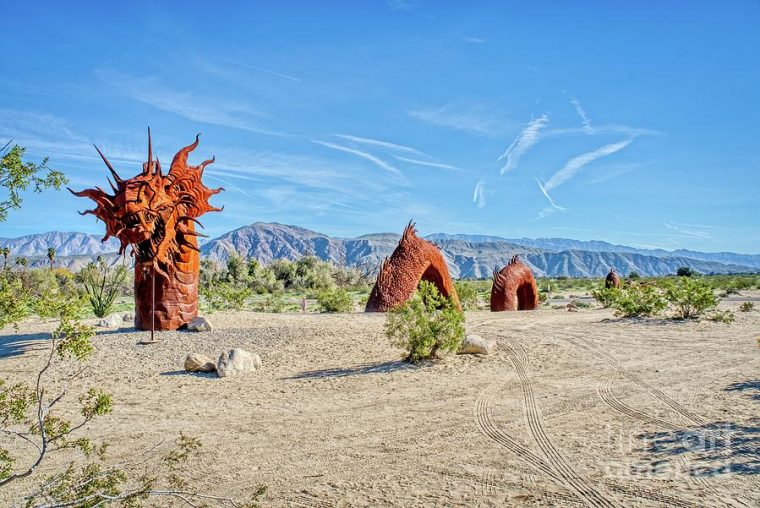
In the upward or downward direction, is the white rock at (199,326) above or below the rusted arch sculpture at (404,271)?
below

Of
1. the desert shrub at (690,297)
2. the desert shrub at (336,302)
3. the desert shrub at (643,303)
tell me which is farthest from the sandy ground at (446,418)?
the desert shrub at (336,302)

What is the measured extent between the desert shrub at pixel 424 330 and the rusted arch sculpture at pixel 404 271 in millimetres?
5565

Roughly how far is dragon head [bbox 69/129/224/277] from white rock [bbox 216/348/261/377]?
359cm

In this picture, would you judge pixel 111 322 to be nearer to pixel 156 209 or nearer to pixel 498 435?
pixel 156 209

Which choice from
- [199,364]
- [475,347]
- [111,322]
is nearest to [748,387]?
[475,347]

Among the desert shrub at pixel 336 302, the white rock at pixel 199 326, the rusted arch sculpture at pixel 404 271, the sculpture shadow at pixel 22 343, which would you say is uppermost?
the rusted arch sculpture at pixel 404 271

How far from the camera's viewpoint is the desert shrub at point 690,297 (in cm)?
1585

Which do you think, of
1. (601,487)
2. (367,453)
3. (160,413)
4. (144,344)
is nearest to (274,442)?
(367,453)

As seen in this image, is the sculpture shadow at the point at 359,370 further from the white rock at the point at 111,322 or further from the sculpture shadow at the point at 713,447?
the white rock at the point at 111,322

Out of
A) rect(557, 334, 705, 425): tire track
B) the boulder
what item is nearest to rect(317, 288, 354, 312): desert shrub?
rect(557, 334, 705, 425): tire track

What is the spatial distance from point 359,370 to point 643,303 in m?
11.5

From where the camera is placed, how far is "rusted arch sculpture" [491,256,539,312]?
67.9 feet

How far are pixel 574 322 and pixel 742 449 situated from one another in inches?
449

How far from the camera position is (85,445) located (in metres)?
4.07
